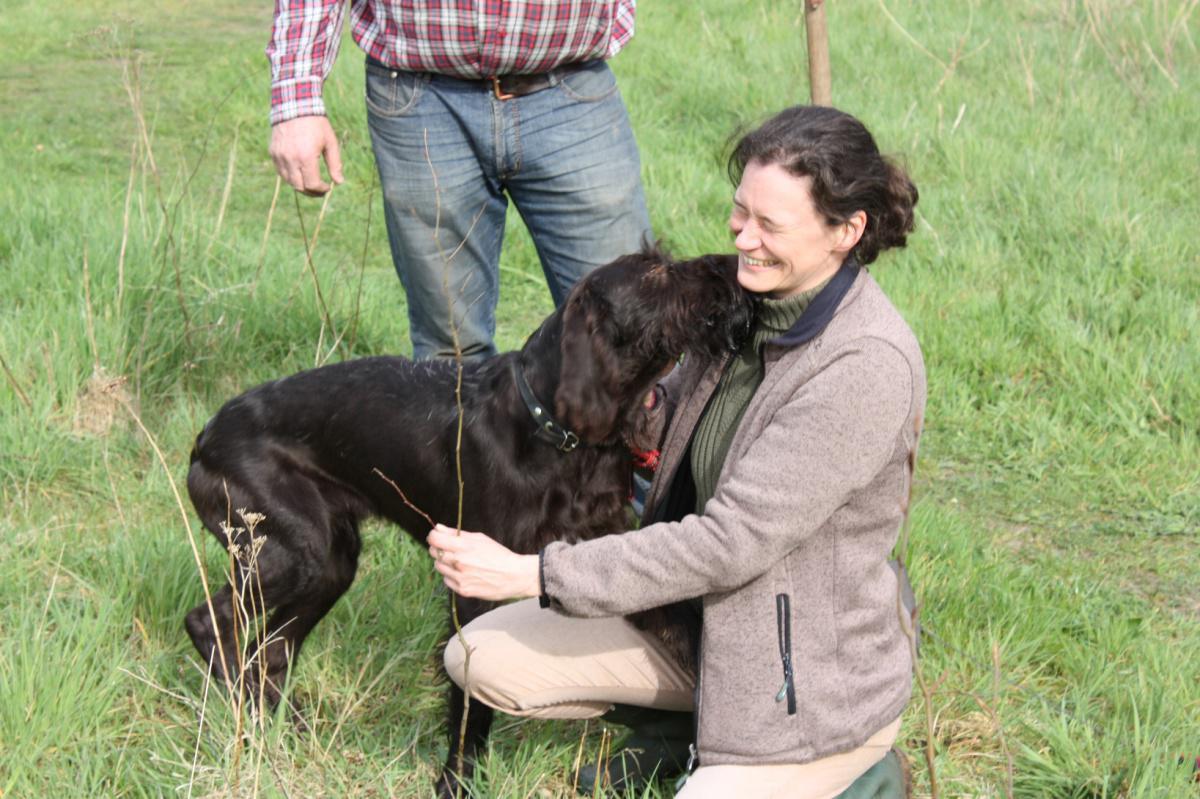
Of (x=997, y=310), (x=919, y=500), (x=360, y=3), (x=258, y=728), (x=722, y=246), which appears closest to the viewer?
(x=258, y=728)

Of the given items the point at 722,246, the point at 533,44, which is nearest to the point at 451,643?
the point at 533,44

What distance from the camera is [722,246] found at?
591 cm

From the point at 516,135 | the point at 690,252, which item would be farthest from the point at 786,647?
the point at 690,252

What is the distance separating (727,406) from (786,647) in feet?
1.76

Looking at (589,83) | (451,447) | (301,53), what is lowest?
(451,447)

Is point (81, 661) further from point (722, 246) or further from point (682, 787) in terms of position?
point (722, 246)

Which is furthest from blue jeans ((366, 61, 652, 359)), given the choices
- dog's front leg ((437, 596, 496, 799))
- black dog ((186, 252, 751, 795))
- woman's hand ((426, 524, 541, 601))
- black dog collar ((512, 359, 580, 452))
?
woman's hand ((426, 524, 541, 601))

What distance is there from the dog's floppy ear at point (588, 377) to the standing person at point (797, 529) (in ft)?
1.02

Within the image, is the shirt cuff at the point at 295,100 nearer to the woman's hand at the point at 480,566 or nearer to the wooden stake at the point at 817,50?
the wooden stake at the point at 817,50

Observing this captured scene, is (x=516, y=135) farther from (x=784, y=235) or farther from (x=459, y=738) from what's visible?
(x=459, y=738)

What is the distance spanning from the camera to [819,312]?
102 inches

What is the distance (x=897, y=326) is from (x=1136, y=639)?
5.12 ft

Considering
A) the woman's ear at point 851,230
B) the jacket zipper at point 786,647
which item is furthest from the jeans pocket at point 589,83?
the jacket zipper at point 786,647

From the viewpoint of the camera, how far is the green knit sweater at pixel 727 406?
9.03 ft
